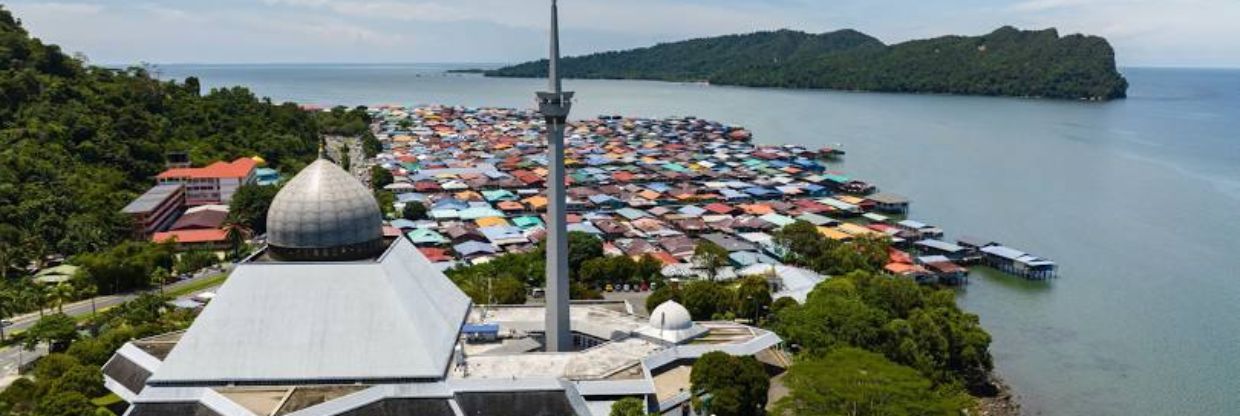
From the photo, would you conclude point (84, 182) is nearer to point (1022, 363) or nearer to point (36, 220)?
point (36, 220)

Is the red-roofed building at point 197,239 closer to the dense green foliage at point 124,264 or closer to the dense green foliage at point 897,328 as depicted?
the dense green foliage at point 124,264

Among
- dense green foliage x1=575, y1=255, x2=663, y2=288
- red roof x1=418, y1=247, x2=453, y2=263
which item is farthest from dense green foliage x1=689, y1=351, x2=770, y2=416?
red roof x1=418, y1=247, x2=453, y2=263

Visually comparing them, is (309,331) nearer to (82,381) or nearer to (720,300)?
(82,381)

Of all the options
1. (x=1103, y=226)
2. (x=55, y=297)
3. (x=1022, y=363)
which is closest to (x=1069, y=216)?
(x=1103, y=226)

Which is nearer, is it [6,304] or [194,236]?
[6,304]

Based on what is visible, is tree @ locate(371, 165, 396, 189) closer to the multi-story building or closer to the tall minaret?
the multi-story building

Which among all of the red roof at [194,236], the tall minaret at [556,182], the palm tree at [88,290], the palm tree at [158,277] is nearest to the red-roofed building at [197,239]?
the red roof at [194,236]

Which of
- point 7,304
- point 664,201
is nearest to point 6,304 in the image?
point 7,304
